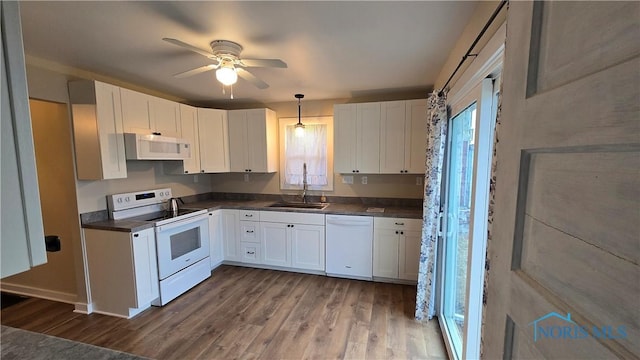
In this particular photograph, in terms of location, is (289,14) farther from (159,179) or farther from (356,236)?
(159,179)

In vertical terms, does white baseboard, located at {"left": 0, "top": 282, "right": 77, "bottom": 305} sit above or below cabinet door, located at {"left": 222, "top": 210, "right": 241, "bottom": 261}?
below

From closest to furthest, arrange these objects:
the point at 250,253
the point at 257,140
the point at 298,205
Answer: the point at 250,253 < the point at 257,140 < the point at 298,205

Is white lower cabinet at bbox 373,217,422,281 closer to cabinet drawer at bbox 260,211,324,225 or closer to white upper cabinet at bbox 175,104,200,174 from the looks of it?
cabinet drawer at bbox 260,211,324,225

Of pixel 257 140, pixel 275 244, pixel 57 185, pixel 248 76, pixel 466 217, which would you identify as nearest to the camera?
pixel 466 217

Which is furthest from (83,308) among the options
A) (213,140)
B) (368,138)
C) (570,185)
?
(570,185)

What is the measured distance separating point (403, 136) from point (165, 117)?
2.94 metres

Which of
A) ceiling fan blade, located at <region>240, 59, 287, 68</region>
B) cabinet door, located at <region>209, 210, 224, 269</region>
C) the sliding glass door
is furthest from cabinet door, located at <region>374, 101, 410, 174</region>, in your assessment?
cabinet door, located at <region>209, 210, 224, 269</region>

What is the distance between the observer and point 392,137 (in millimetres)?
3320

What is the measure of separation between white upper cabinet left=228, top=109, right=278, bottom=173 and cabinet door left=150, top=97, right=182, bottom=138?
755 millimetres

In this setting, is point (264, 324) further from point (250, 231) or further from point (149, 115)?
point (149, 115)

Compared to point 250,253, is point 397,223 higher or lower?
higher

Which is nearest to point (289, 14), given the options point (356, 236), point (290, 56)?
point (290, 56)

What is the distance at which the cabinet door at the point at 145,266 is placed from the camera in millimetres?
2512

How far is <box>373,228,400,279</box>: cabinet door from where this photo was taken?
313 centimetres
